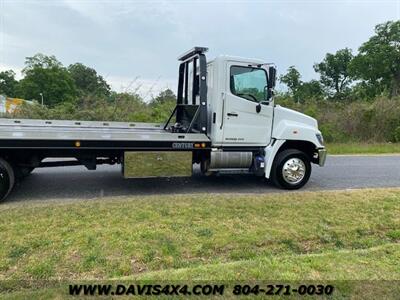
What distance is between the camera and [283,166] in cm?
697

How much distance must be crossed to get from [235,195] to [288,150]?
164cm

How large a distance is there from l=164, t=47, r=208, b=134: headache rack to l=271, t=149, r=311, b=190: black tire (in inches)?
63.9

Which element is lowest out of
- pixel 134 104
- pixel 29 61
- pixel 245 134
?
pixel 245 134

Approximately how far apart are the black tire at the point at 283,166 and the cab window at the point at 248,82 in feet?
4.11

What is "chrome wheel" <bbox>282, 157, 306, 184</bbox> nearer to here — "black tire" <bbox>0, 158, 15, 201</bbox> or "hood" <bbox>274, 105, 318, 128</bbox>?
"hood" <bbox>274, 105, 318, 128</bbox>

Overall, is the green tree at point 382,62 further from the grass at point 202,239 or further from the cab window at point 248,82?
the grass at point 202,239

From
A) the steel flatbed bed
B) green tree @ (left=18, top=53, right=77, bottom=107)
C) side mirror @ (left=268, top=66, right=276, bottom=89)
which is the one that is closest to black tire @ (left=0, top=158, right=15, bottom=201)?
the steel flatbed bed

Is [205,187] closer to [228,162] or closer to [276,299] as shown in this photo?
[228,162]

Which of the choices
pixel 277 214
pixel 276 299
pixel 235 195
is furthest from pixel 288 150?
pixel 276 299

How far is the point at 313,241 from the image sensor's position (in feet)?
14.1

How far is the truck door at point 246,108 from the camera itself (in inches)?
259

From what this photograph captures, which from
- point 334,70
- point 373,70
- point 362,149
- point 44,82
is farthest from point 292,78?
point 44,82

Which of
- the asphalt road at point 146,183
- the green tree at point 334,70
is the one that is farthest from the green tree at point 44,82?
the asphalt road at point 146,183

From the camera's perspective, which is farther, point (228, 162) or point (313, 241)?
point (228, 162)
